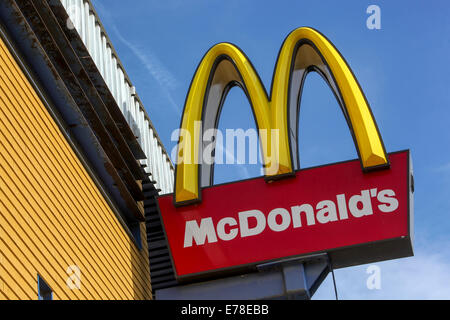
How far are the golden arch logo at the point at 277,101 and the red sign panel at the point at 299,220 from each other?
22 cm

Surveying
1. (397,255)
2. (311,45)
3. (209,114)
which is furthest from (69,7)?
(397,255)

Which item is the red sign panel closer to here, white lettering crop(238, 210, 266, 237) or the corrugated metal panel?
white lettering crop(238, 210, 266, 237)

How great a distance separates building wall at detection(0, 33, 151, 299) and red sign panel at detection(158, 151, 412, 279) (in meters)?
0.96

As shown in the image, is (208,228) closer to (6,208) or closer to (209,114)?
(209,114)

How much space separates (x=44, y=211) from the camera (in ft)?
28.3

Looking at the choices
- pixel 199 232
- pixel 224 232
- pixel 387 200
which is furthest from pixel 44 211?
pixel 387 200

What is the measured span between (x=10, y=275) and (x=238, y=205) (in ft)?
12.6

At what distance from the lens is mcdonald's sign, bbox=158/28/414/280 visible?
1007 cm

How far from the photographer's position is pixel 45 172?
8875 millimetres

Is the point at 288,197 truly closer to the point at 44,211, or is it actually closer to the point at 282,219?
the point at 282,219

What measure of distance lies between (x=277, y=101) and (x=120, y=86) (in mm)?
2943

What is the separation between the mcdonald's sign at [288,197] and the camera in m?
10.1

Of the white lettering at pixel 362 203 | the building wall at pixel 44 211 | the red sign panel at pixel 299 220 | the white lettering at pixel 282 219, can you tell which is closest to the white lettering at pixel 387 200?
the red sign panel at pixel 299 220

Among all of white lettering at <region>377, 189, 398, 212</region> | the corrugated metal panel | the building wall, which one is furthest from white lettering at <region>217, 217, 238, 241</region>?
the corrugated metal panel
